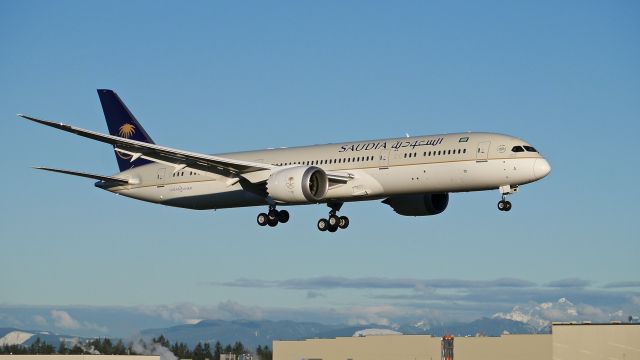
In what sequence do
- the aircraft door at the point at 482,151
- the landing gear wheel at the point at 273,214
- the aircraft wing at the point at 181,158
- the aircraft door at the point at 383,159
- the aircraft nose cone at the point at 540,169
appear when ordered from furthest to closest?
the landing gear wheel at the point at 273,214 → the aircraft door at the point at 383,159 → the aircraft wing at the point at 181,158 → the aircraft door at the point at 482,151 → the aircraft nose cone at the point at 540,169

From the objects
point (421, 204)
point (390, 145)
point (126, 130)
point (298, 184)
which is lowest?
point (298, 184)

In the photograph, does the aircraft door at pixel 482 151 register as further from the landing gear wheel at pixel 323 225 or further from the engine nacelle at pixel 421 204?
the landing gear wheel at pixel 323 225

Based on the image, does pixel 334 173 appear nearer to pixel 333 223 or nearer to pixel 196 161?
pixel 333 223

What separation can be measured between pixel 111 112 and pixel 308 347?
42.0 metres

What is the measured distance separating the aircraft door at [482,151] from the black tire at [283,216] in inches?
594

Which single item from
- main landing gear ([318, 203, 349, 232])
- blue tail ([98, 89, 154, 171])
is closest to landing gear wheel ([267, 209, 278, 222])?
main landing gear ([318, 203, 349, 232])

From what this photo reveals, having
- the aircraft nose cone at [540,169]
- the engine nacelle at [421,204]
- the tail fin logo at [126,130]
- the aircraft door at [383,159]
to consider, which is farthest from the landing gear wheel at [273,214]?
the aircraft nose cone at [540,169]

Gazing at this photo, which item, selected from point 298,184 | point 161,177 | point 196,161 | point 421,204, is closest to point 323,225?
point 298,184

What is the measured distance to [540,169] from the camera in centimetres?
6231

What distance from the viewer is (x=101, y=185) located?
80.8m

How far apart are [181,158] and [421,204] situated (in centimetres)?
1560

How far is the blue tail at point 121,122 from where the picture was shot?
8162 centimetres

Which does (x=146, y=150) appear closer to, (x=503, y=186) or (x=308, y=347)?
(x=503, y=186)

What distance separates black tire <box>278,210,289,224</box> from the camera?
73188 mm
